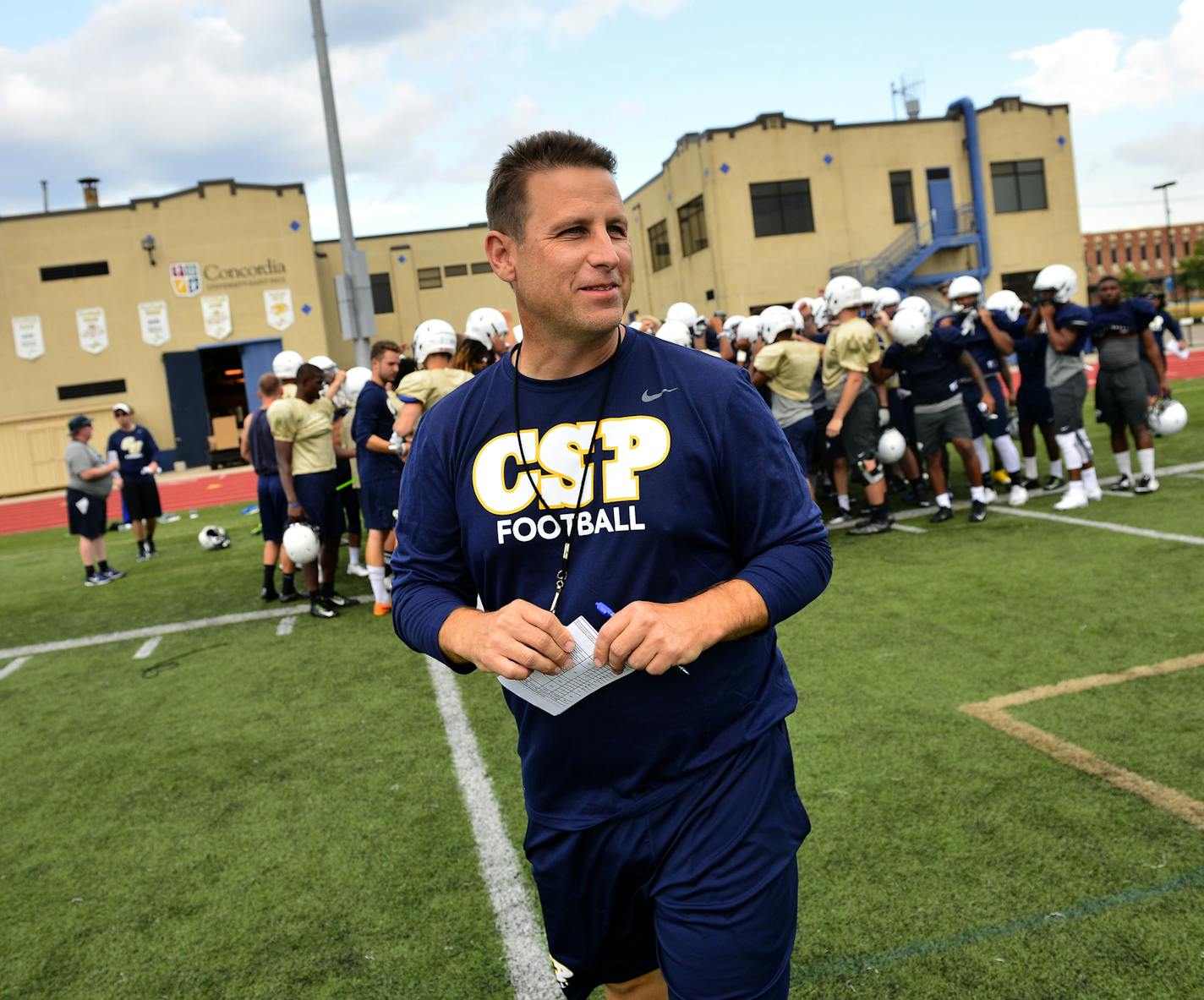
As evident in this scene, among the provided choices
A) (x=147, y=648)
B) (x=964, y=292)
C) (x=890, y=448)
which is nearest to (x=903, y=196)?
(x=964, y=292)

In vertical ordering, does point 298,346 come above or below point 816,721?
above

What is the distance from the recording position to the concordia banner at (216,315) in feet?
109

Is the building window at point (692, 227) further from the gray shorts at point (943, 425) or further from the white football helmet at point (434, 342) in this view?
the white football helmet at point (434, 342)

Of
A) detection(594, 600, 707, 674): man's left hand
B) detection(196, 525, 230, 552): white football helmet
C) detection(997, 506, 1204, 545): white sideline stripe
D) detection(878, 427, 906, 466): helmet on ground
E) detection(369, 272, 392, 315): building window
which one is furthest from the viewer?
detection(369, 272, 392, 315): building window

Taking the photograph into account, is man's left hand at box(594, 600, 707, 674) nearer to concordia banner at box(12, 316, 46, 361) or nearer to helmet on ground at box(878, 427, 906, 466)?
helmet on ground at box(878, 427, 906, 466)

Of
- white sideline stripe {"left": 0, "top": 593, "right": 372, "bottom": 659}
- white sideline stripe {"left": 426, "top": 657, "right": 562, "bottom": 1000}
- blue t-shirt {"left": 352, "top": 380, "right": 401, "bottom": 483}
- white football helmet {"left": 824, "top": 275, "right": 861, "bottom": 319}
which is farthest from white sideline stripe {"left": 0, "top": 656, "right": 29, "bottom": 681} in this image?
white football helmet {"left": 824, "top": 275, "right": 861, "bottom": 319}

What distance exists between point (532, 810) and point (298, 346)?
113 feet

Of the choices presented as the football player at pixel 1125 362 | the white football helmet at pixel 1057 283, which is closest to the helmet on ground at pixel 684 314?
the white football helmet at pixel 1057 283

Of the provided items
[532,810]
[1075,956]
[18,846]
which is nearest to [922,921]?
[1075,956]

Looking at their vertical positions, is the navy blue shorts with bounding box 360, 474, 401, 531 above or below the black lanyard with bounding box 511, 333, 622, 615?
below

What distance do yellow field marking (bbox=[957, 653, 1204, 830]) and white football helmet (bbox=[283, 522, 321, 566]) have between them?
17.3ft

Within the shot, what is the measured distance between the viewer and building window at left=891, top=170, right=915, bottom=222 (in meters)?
34.5

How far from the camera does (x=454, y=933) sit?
3.21 meters

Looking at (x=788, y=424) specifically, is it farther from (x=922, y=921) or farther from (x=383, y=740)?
(x=922, y=921)
